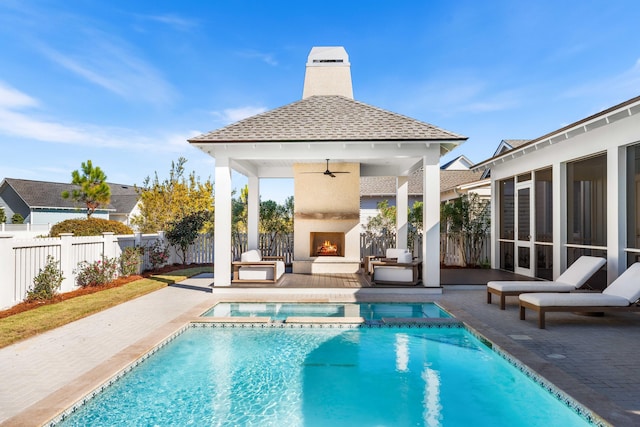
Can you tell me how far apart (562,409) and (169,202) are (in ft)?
65.7

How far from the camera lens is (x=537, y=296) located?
22.6ft

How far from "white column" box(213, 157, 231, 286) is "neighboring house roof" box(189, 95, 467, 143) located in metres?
0.89

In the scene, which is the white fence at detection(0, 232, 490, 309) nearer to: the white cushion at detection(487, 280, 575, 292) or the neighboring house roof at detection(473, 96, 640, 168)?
the neighboring house roof at detection(473, 96, 640, 168)

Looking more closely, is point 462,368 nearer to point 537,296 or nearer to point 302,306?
point 537,296

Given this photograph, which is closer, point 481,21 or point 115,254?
point 115,254

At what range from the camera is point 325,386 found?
4727 millimetres

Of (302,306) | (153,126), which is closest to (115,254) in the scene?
(302,306)

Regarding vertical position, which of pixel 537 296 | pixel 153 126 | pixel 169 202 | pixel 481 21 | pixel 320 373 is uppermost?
pixel 481 21

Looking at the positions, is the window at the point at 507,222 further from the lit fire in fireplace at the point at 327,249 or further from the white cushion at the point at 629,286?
the lit fire in fireplace at the point at 327,249

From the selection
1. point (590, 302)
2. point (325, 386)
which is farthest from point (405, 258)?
point (325, 386)

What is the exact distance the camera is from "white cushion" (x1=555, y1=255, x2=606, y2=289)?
7992mm

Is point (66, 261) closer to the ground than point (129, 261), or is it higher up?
higher up

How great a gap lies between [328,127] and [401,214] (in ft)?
19.6

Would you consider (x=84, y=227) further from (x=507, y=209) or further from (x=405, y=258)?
(x=507, y=209)
